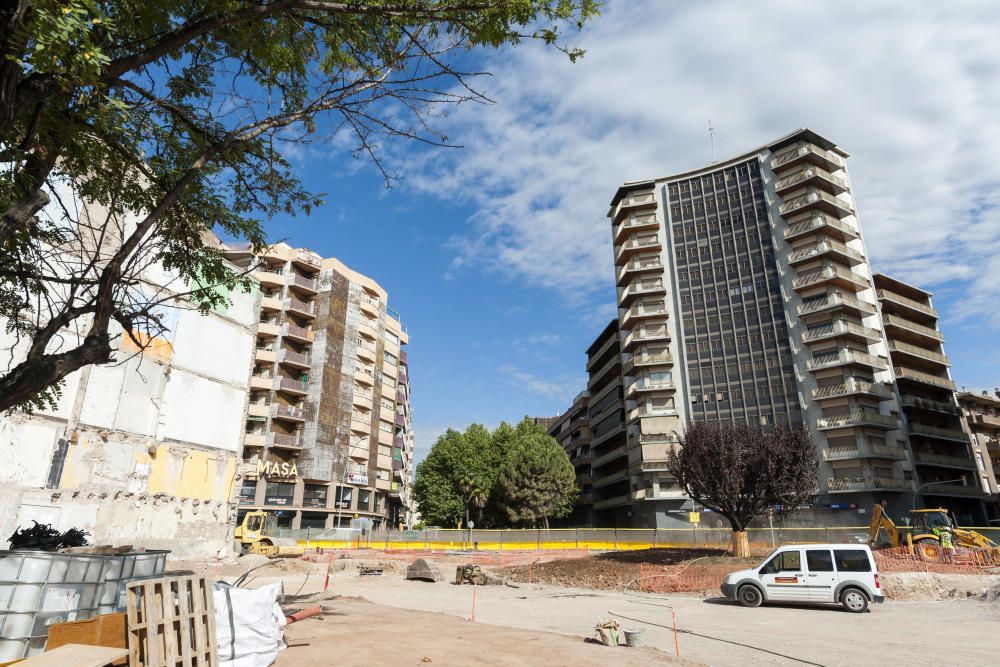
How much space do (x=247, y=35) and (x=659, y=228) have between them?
195ft

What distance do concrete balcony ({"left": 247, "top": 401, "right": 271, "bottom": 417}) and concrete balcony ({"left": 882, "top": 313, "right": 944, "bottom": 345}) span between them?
61031mm

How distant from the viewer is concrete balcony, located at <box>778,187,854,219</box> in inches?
2144

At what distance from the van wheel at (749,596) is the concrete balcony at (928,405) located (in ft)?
153

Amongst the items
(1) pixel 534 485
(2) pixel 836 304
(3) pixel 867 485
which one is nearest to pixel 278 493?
(1) pixel 534 485

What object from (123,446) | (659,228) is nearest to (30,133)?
(123,446)

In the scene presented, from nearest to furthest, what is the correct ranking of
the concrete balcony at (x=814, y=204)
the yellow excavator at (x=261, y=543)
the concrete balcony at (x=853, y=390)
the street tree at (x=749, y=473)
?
1. the street tree at (x=749, y=473)
2. the yellow excavator at (x=261, y=543)
3. the concrete balcony at (x=853, y=390)
4. the concrete balcony at (x=814, y=204)

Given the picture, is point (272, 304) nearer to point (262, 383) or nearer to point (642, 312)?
point (262, 383)

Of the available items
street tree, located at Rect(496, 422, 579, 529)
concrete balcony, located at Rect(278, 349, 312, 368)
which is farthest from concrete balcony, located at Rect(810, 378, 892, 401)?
concrete balcony, located at Rect(278, 349, 312, 368)

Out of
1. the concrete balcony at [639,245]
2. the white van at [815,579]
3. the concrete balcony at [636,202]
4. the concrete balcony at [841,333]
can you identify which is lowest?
the white van at [815,579]

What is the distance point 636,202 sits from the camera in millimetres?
63188

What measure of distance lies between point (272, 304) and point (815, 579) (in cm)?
5406

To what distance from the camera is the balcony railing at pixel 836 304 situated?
169 feet

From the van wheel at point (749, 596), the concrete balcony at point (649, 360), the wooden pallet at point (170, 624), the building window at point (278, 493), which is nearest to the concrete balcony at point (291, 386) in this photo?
the building window at point (278, 493)

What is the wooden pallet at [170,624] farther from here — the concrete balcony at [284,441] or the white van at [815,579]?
the concrete balcony at [284,441]
